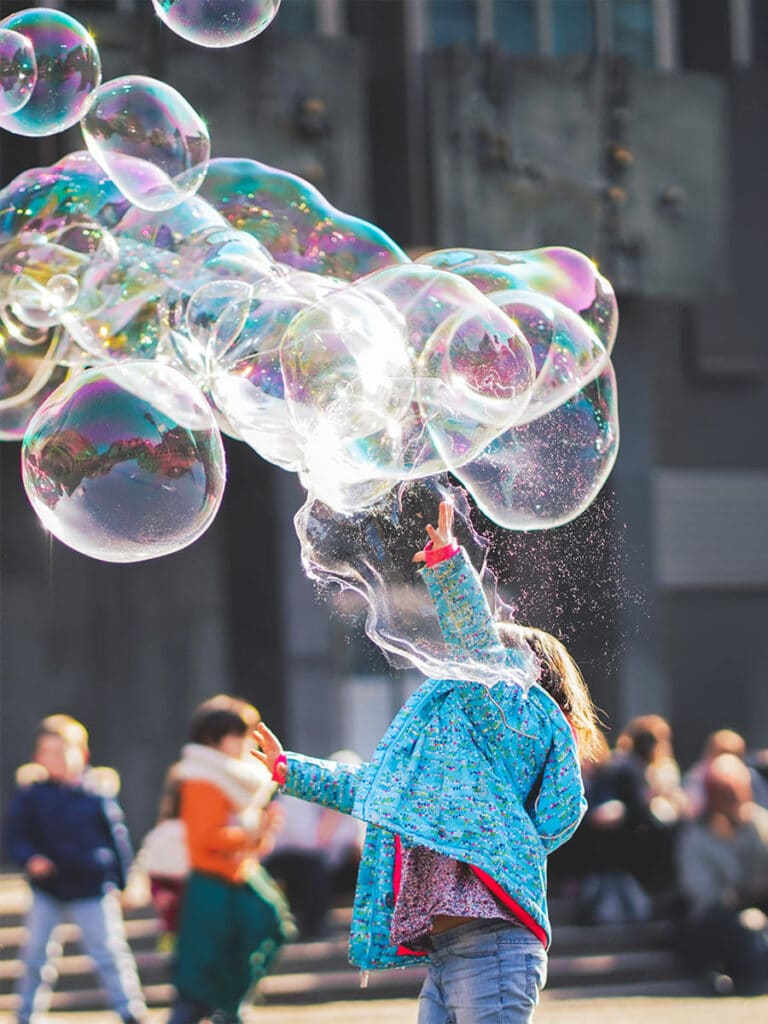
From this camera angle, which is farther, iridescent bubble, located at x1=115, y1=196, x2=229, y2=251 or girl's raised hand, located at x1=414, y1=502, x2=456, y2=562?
iridescent bubble, located at x1=115, y1=196, x2=229, y2=251

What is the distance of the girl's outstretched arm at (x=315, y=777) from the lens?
3939 millimetres

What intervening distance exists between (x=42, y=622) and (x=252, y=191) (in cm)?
1104

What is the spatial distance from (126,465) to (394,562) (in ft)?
3.27

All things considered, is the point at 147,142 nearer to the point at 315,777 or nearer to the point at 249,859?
the point at 315,777

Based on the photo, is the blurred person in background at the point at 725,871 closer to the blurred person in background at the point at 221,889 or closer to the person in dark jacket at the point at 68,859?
the person in dark jacket at the point at 68,859

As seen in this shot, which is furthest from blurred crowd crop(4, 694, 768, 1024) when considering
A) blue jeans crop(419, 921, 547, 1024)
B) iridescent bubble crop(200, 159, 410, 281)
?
iridescent bubble crop(200, 159, 410, 281)

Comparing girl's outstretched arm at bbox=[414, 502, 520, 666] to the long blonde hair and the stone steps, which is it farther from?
the stone steps

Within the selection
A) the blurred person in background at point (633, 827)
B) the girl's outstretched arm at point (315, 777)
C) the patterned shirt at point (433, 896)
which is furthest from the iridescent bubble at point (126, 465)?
the blurred person in background at point (633, 827)

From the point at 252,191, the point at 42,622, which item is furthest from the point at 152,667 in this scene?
the point at 252,191

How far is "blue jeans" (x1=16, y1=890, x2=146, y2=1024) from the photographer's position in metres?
7.93

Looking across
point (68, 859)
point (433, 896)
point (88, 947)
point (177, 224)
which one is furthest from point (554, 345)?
point (88, 947)

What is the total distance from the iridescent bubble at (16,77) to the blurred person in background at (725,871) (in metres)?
6.09

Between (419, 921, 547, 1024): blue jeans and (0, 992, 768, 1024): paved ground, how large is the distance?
561 centimetres

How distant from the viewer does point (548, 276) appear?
5.23m
